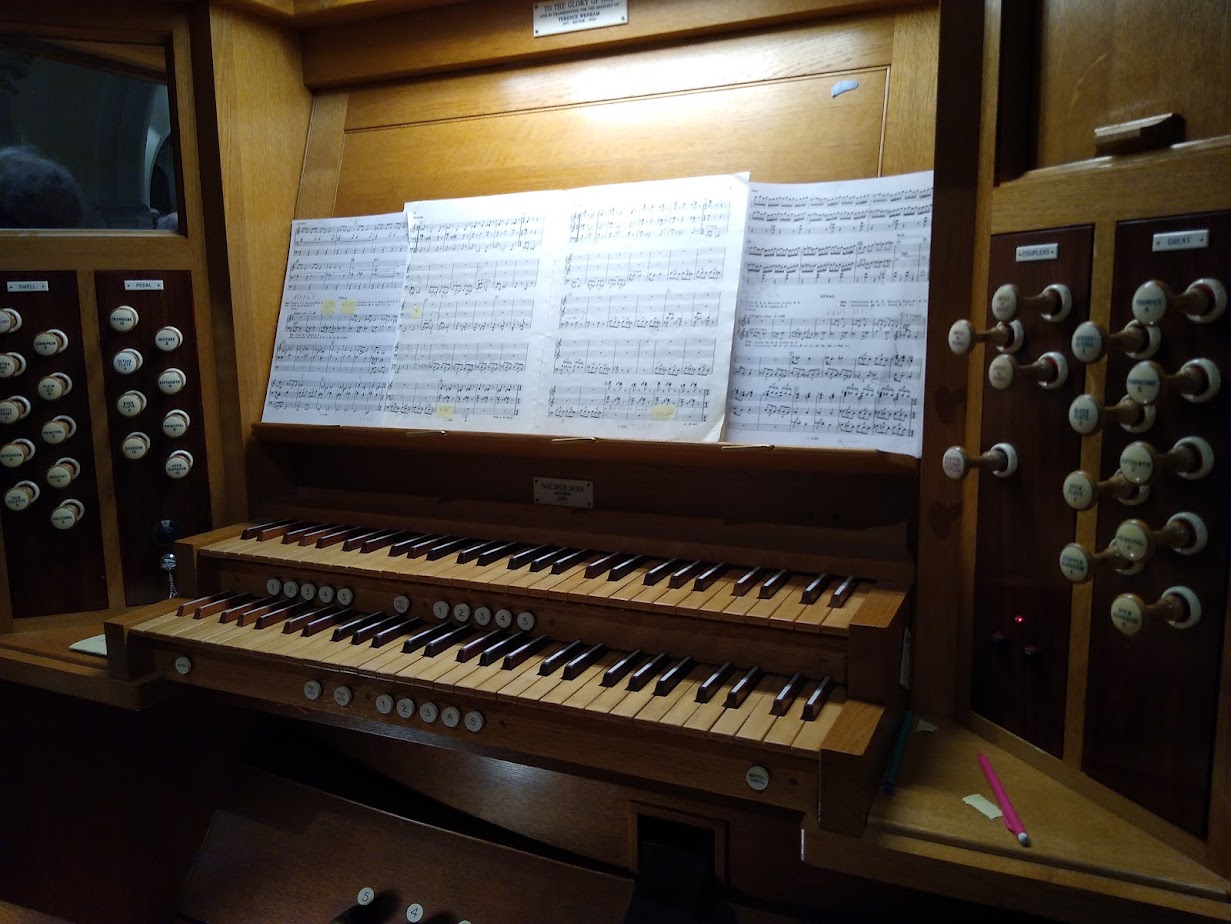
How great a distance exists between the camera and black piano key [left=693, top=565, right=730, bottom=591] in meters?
1.73

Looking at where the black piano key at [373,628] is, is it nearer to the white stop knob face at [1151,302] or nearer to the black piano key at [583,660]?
the black piano key at [583,660]

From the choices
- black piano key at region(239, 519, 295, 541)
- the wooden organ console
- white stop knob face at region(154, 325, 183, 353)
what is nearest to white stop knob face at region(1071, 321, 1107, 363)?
the wooden organ console

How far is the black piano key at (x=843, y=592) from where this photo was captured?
1.62 meters

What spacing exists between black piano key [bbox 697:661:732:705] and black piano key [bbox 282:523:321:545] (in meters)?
1.11

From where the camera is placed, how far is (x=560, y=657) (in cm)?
168

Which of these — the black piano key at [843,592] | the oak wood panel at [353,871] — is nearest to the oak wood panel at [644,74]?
the black piano key at [843,592]

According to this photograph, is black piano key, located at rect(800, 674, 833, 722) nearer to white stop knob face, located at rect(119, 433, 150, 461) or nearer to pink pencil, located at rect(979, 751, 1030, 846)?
pink pencil, located at rect(979, 751, 1030, 846)

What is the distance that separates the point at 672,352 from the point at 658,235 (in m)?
0.29

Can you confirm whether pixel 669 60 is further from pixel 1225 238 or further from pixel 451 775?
pixel 451 775

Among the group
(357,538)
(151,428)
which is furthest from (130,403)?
(357,538)

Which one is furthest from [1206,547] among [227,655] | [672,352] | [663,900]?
[227,655]

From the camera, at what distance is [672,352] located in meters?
1.93

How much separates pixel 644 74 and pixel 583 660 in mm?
1413

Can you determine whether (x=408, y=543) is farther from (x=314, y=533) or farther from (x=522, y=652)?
(x=522, y=652)
